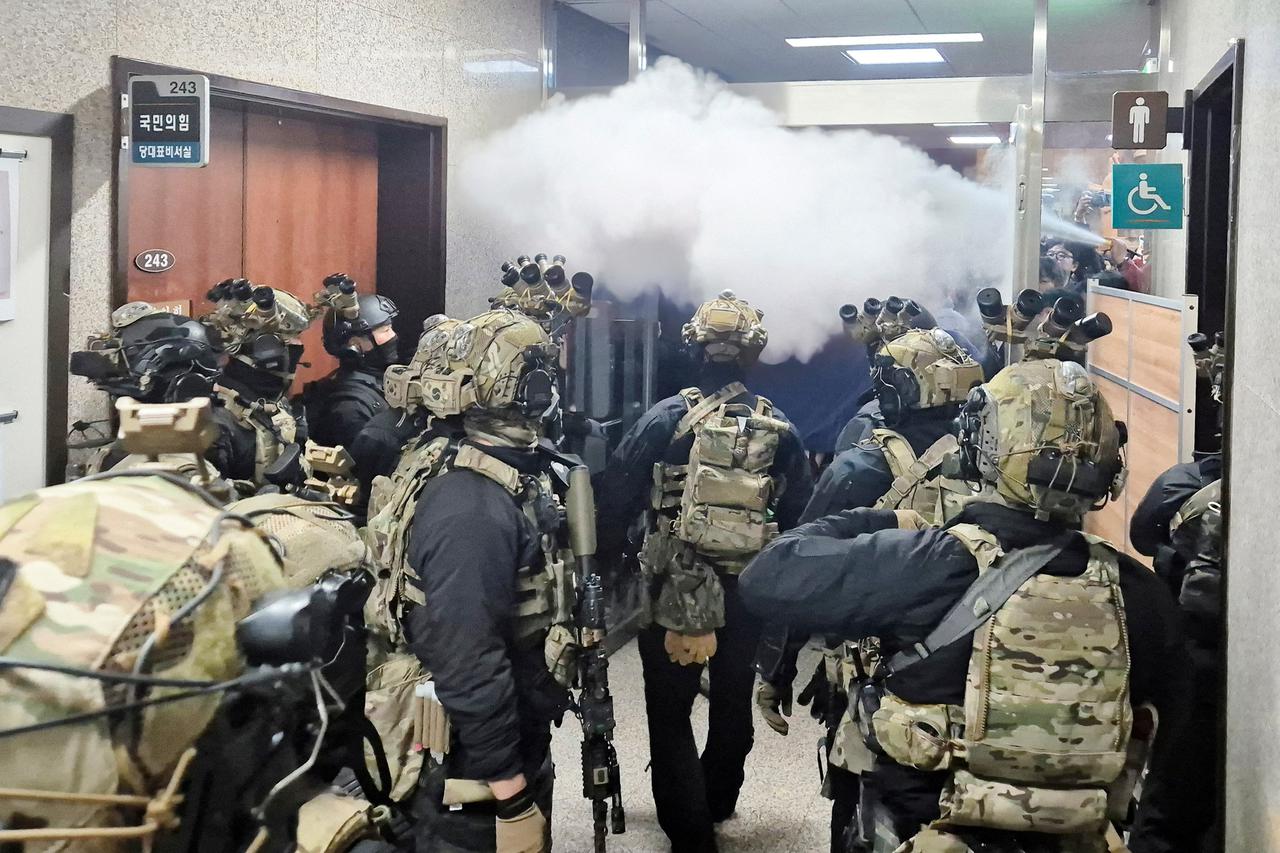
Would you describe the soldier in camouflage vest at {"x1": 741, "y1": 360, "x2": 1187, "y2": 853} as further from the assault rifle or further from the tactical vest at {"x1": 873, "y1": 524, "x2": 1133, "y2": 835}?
the assault rifle

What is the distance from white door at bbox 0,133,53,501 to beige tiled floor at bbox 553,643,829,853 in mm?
2215

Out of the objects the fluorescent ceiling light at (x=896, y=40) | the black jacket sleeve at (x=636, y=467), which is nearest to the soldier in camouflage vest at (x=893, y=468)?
the black jacket sleeve at (x=636, y=467)

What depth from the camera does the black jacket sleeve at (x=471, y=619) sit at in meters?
2.72

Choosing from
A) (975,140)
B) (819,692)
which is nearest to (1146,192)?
(975,140)

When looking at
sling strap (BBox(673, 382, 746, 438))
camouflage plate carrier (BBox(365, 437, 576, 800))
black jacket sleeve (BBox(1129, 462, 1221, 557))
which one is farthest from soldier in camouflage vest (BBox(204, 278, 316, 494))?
black jacket sleeve (BBox(1129, 462, 1221, 557))

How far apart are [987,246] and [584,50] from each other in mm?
2820

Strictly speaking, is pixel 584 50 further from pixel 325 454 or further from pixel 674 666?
pixel 325 454

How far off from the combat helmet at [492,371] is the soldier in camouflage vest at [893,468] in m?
1.03

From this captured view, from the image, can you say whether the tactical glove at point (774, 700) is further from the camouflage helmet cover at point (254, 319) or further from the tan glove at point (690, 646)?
the camouflage helmet cover at point (254, 319)

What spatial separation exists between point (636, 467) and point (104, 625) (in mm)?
3308

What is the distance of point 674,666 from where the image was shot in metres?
4.26

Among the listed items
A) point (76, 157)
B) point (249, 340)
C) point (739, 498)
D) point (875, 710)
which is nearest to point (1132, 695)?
point (875, 710)

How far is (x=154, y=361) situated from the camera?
351 cm

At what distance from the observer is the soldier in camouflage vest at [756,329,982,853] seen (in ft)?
11.5
